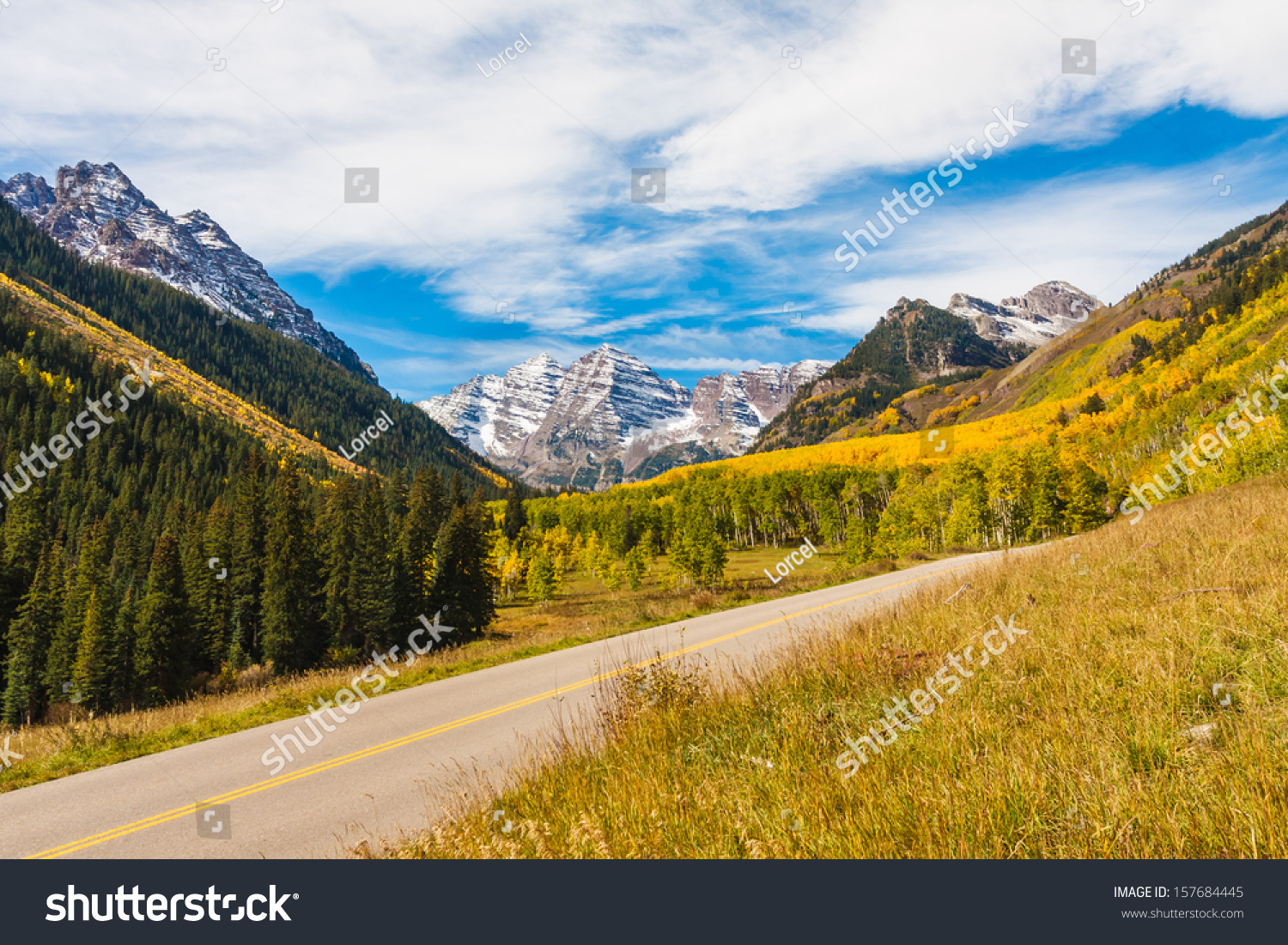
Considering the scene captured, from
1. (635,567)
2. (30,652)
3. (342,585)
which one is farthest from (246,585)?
(635,567)

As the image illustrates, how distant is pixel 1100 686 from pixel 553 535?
132540 millimetres

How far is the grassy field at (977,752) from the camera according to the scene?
3.38m

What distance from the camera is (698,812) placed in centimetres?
427

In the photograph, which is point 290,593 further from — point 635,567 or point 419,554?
point 635,567

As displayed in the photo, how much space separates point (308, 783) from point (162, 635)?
55935mm

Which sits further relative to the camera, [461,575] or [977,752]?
[461,575]

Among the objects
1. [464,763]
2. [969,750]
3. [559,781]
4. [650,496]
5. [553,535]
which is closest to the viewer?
[969,750]

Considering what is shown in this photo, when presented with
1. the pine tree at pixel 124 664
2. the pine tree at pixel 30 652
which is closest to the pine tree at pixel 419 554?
the pine tree at pixel 124 664

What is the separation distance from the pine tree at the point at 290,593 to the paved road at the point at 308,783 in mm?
47481

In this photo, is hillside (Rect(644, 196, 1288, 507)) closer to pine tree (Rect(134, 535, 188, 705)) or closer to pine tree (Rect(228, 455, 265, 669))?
pine tree (Rect(134, 535, 188, 705))

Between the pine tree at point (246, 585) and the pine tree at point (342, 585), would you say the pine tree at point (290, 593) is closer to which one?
the pine tree at point (342, 585)

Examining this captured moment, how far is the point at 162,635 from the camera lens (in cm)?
5047
